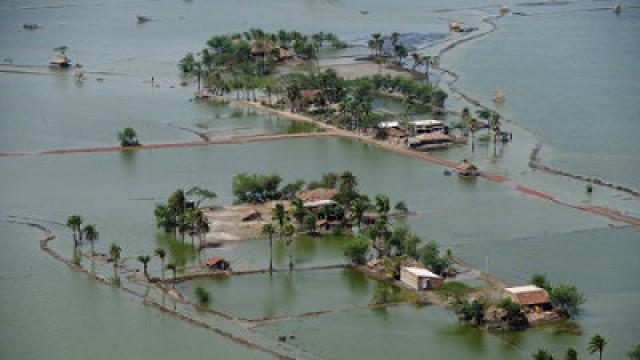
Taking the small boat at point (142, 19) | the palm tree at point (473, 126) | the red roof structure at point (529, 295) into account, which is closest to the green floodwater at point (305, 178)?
the red roof structure at point (529, 295)

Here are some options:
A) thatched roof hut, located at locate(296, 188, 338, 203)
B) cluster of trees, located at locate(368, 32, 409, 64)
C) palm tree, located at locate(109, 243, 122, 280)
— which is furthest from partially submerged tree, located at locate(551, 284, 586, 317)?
cluster of trees, located at locate(368, 32, 409, 64)

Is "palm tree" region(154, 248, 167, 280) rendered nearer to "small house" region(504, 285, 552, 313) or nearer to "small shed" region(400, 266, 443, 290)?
"small shed" region(400, 266, 443, 290)

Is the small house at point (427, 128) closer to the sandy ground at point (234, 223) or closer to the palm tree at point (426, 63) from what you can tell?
the sandy ground at point (234, 223)

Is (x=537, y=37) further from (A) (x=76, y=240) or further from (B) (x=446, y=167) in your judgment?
(A) (x=76, y=240)

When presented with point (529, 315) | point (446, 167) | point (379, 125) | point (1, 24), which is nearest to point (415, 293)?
point (529, 315)

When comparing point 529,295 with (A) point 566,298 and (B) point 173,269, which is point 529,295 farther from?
(B) point 173,269

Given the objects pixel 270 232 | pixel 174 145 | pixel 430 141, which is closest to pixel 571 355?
pixel 270 232

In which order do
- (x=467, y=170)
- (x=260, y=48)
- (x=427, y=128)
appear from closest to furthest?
1. (x=467, y=170)
2. (x=427, y=128)
3. (x=260, y=48)
